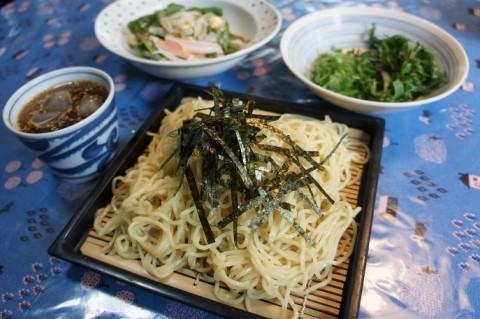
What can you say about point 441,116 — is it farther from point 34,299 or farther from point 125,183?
point 34,299

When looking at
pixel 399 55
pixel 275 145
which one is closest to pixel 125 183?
pixel 275 145

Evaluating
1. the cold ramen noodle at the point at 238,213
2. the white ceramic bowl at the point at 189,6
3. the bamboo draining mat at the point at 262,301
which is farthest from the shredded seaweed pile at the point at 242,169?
the white ceramic bowl at the point at 189,6

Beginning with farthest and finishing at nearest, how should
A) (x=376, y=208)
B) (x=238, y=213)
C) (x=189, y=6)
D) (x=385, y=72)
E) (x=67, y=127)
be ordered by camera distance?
1. (x=189, y=6)
2. (x=385, y=72)
3. (x=376, y=208)
4. (x=67, y=127)
5. (x=238, y=213)

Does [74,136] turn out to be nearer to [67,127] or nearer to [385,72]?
[67,127]

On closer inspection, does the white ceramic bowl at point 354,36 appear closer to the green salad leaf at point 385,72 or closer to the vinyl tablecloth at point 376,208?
the green salad leaf at point 385,72

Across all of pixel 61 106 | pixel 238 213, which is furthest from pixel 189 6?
pixel 238 213

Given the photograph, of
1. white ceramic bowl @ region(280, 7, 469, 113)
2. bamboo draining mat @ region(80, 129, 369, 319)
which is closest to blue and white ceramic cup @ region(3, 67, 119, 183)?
bamboo draining mat @ region(80, 129, 369, 319)
